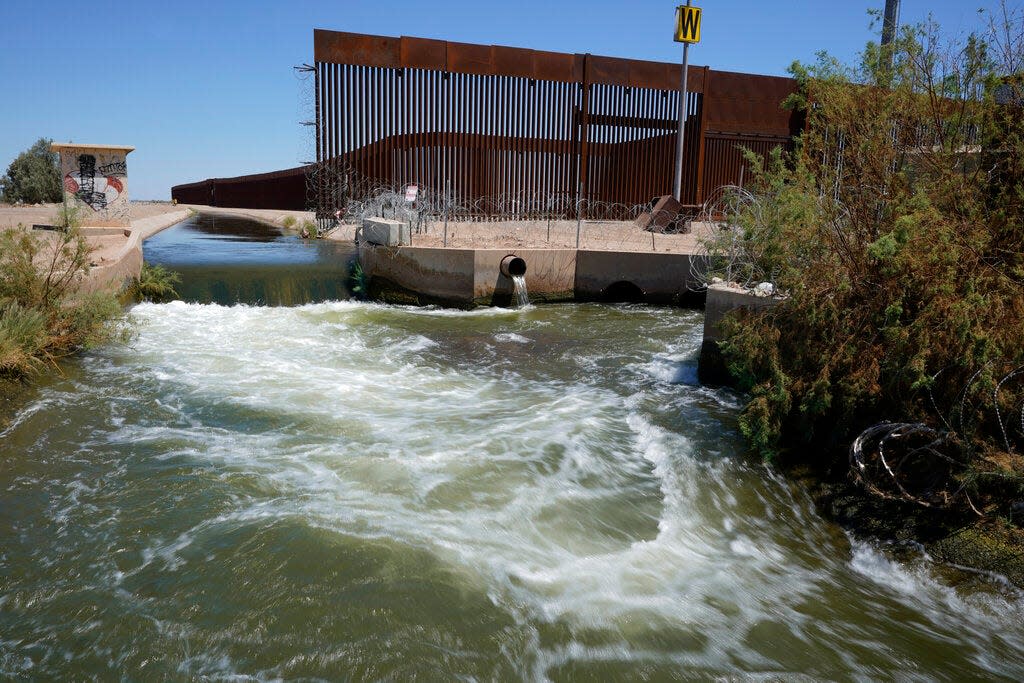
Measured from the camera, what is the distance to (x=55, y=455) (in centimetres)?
623

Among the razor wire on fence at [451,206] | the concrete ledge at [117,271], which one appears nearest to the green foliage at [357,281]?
the razor wire on fence at [451,206]

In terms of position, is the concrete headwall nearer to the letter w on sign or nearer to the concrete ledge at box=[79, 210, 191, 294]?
the letter w on sign

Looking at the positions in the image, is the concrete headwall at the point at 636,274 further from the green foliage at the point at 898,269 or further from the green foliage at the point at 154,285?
the green foliage at the point at 154,285

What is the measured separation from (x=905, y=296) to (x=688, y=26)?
13708 millimetres

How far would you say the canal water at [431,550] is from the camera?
13.3ft

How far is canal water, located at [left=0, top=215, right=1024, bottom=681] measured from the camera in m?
4.05

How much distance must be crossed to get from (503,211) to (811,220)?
542 inches

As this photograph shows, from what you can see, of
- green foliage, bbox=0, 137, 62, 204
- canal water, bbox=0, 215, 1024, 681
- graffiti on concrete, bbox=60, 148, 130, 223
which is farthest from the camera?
green foliage, bbox=0, 137, 62, 204

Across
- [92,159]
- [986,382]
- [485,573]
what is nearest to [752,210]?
[986,382]

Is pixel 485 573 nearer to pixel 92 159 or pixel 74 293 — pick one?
pixel 74 293

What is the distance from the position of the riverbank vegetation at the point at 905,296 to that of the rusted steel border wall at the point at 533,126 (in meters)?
13.1

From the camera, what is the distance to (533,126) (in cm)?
2088

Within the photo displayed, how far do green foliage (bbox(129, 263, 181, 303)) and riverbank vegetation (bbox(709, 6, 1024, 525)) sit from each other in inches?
387

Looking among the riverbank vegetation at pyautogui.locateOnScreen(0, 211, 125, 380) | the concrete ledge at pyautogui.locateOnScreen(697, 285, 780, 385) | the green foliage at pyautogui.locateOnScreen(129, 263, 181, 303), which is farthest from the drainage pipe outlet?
the riverbank vegetation at pyautogui.locateOnScreen(0, 211, 125, 380)
